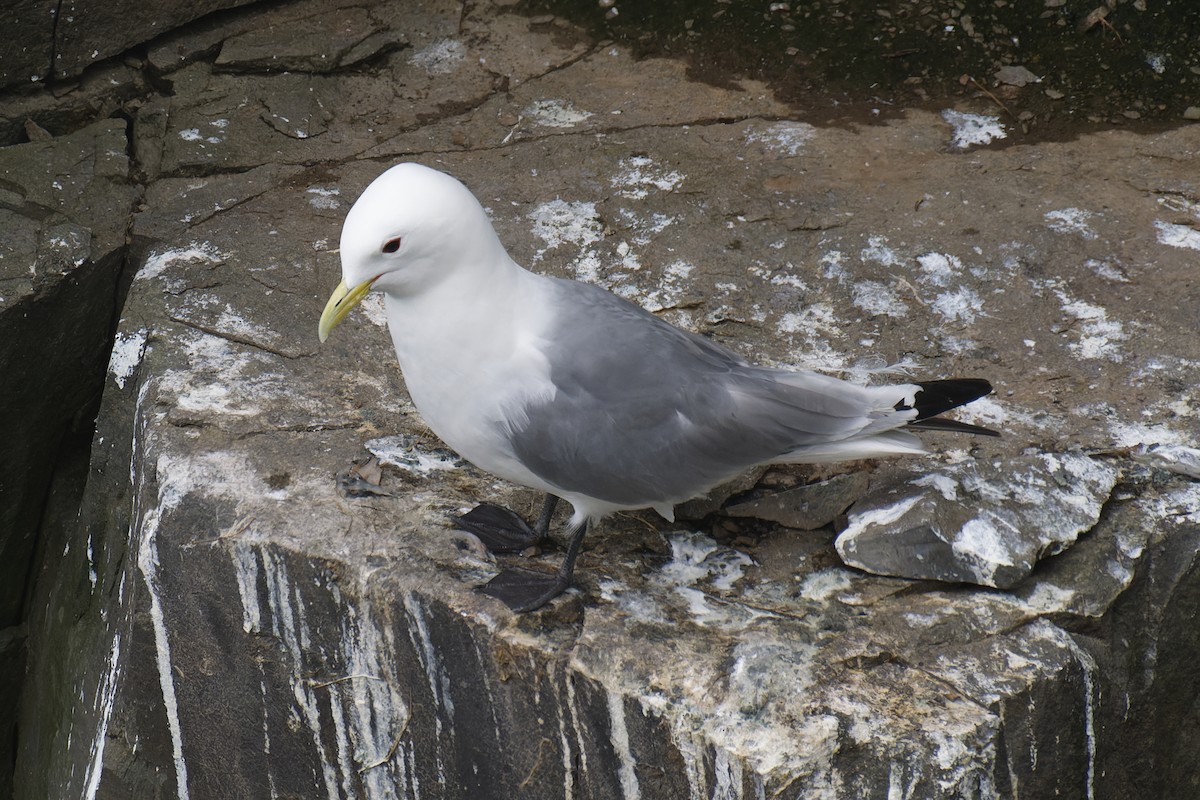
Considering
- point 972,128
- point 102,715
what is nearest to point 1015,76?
point 972,128

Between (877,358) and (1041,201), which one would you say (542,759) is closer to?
(877,358)

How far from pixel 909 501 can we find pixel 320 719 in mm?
1470

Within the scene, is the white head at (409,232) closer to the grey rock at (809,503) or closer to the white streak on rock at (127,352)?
the grey rock at (809,503)

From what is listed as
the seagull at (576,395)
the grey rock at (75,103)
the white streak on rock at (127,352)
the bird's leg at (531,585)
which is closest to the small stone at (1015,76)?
the seagull at (576,395)

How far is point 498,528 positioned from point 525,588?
235mm

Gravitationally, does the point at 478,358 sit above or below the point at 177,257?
below

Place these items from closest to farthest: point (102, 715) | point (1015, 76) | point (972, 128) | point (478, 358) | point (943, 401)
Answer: point (478, 358), point (943, 401), point (102, 715), point (972, 128), point (1015, 76)

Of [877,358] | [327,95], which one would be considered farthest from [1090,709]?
[327,95]

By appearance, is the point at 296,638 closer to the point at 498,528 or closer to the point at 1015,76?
the point at 498,528

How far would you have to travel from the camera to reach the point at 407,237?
7.74 ft

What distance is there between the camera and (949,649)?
2.49m

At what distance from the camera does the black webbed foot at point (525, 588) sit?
2568 millimetres

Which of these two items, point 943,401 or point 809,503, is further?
point 809,503

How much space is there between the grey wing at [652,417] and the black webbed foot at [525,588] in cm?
21
